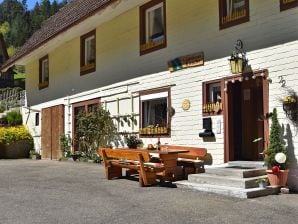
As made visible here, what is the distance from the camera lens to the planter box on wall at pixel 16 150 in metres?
23.0

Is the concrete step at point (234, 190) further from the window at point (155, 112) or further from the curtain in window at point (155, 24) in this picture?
the curtain in window at point (155, 24)

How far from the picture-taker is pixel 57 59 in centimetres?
2136

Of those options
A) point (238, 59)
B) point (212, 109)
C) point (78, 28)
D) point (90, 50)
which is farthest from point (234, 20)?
point (90, 50)

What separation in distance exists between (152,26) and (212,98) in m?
3.74

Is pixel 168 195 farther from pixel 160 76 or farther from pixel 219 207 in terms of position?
pixel 160 76

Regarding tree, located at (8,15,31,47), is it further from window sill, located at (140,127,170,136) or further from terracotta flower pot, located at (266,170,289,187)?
terracotta flower pot, located at (266,170,289,187)

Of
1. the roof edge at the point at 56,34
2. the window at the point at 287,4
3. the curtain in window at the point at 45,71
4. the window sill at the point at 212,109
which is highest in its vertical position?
the roof edge at the point at 56,34

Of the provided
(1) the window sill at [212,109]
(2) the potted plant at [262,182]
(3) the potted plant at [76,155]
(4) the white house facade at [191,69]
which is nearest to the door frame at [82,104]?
(4) the white house facade at [191,69]

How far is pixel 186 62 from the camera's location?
1310cm

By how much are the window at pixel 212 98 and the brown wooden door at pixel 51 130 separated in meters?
9.58

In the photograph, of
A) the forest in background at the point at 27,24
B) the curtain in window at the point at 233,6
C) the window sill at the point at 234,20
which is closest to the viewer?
the window sill at the point at 234,20

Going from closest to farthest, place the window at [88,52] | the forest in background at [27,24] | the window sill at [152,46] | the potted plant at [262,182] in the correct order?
the potted plant at [262,182], the window sill at [152,46], the window at [88,52], the forest in background at [27,24]

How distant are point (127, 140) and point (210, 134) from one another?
375 centimetres

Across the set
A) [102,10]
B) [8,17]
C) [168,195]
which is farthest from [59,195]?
[8,17]
